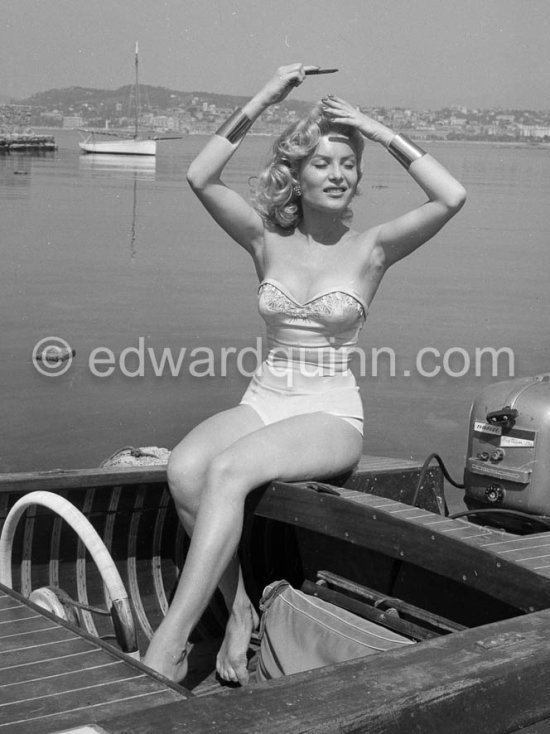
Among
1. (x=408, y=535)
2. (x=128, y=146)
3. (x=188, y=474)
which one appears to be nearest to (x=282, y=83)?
(x=188, y=474)

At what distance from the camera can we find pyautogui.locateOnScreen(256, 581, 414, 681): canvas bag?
3.58 metres

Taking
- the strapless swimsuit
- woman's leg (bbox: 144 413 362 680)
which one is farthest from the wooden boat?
the strapless swimsuit

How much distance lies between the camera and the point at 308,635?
375 cm

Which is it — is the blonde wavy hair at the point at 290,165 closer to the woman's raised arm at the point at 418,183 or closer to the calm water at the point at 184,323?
the woman's raised arm at the point at 418,183

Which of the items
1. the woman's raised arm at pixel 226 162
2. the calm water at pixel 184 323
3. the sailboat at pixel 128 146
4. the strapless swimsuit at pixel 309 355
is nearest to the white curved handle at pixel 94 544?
the strapless swimsuit at pixel 309 355

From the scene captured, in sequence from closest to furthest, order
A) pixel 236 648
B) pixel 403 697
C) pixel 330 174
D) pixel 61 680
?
pixel 403 697 < pixel 61 680 < pixel 236 648 < pixel 330 174

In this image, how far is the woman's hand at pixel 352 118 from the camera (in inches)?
178

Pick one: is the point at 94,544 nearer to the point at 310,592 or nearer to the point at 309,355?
the point at 310,592

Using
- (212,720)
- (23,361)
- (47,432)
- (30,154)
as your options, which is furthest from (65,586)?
(30,154)

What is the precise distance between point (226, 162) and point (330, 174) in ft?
1.51

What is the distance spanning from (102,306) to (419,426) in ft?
22.4

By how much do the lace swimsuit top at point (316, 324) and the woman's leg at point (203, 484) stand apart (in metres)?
0.31

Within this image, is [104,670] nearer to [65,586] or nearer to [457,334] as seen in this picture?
[65,586]

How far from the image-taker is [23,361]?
1230 centimetres
